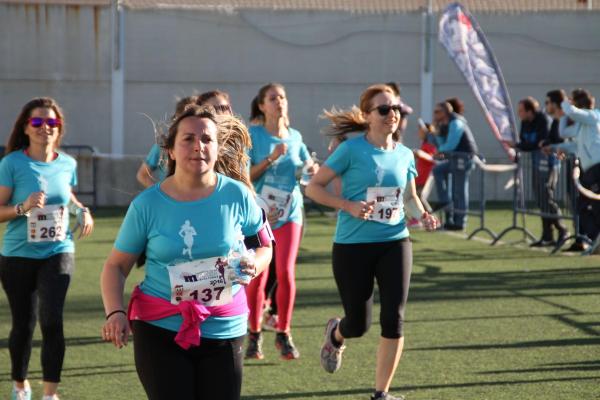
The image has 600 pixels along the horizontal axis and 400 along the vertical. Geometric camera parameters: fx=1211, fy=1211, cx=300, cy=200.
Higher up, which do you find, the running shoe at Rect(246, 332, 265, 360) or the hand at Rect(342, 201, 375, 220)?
the hand at Rect(342, 201, 375, 220)

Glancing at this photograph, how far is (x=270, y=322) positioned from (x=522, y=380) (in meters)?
2.54

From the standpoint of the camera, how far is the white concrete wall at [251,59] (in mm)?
24469

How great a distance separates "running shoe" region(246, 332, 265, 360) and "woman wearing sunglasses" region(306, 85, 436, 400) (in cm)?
125

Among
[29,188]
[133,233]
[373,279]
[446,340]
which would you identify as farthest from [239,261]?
[446,340]

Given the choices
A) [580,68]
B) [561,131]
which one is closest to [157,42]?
[580,68]

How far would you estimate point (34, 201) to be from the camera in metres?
6.69

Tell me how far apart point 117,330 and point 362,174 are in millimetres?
2906

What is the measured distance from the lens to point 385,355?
261 inches

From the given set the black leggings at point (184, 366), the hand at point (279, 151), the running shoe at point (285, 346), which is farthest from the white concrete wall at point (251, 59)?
the black leggings at point (184, 366)

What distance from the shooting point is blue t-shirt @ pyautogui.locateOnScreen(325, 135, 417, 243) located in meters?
6.91

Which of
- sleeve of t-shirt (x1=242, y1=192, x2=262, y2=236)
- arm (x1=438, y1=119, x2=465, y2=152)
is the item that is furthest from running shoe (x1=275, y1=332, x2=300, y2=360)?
arm (x1=438, y1=119, x2=465, y2=152)

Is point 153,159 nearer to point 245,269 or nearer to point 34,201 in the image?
point 34,201

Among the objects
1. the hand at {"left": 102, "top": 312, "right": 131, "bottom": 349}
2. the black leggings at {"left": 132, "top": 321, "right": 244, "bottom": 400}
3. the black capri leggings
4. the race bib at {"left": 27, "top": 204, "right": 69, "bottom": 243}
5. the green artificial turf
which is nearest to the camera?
the hand at {"left": 102, "top": 312, "right": 131, "bottom": 349}

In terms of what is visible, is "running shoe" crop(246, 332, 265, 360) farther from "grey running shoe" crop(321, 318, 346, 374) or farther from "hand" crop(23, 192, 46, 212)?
"hand" crop(23, 192, 46, 212)
